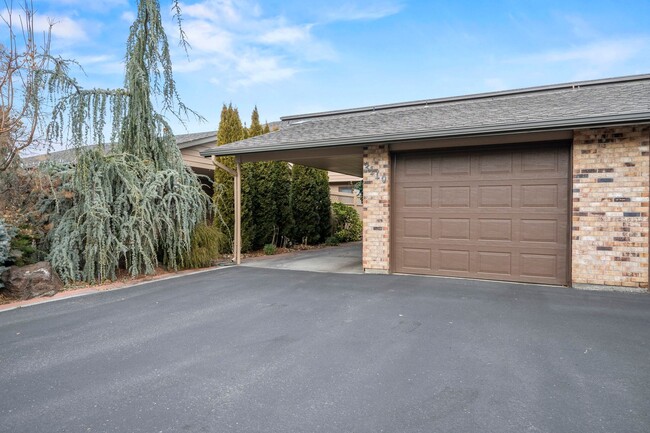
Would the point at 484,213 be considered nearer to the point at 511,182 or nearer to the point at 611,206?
the point at 511,182

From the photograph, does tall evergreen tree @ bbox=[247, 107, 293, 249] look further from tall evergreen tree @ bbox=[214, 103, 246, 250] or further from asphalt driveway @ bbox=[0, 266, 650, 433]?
asphalt driveway @ bbox=[0, 266, 650, 433]

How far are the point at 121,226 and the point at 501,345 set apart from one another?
6.47 m

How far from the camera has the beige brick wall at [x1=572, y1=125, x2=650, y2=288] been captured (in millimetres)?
5980

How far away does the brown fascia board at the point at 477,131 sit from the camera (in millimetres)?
5547

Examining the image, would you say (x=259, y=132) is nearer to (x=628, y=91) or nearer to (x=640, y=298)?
(x=628, y=91)

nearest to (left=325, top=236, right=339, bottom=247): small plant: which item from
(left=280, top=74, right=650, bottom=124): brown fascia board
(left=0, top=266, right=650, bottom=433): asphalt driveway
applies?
(left=280, top=74, right=650, bottom=124): brown fascia board

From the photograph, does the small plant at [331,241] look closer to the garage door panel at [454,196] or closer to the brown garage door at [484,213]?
the brown garage door at [484,213]

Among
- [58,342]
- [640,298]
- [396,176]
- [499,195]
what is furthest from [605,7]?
[58,342]

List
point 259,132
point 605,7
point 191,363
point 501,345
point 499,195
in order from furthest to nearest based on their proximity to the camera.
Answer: point 259,132 → point 605,7 → point 499,195 → point 501,345 → point 191,363

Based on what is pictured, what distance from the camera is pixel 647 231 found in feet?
19.6

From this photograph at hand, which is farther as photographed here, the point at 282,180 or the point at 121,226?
the point at 282,180

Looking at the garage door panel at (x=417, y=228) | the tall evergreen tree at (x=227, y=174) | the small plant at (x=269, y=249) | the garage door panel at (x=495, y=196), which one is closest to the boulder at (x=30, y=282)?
the tall evergreen tree at (x=227, y=174)

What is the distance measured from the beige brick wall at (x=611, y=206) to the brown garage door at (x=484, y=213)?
0.88 feet

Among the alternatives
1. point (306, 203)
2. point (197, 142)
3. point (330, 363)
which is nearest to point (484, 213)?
point (330, 363)
